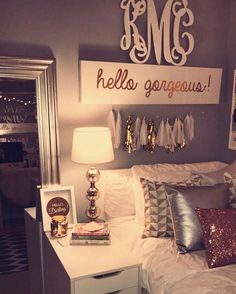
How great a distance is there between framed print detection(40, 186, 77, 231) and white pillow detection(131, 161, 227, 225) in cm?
44

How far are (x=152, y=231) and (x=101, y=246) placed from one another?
0.32 meters

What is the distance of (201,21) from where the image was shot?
2.32m

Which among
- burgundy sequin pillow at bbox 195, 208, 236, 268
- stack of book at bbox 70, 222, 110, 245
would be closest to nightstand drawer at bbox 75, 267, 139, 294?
stack of book at bbox 70, 222, 110, 245

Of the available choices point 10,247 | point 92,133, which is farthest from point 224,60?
point 10,247

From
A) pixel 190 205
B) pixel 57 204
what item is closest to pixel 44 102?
pixel 57 204

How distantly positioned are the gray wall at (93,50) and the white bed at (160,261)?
0.24m

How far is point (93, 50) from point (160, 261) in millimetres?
1414

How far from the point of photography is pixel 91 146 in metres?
1.79

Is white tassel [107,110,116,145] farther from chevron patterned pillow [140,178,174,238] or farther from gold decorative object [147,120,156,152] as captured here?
chevron patterned pillow [140,178,174,238]

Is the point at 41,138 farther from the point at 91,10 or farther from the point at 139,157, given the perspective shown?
the point at 91,10

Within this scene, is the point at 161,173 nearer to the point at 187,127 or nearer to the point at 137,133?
the point at 137,133

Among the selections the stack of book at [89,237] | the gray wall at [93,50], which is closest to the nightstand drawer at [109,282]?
the stack of book at [89,237]

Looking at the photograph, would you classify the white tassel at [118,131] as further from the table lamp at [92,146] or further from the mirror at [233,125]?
the mirror at [233,125]

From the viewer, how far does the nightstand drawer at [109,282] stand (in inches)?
55.2
